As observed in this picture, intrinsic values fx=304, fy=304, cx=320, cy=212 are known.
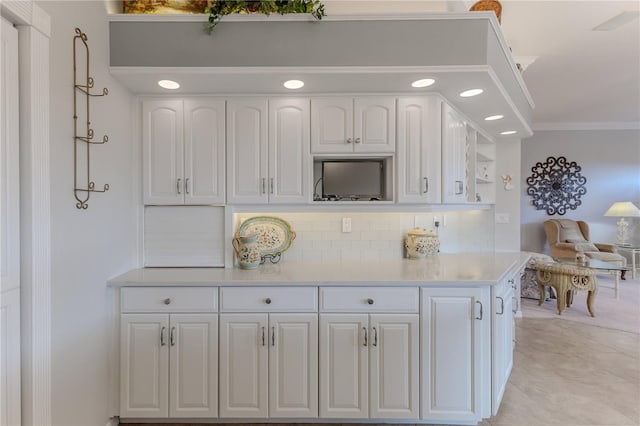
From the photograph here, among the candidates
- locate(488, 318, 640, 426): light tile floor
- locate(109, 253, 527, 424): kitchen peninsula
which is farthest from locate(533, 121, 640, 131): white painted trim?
locate(109, 253, 527, 424): kitchen peninsula

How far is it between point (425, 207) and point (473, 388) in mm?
1180

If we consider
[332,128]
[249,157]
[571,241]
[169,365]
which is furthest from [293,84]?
[571,241]

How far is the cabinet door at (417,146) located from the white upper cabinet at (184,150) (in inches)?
50.3

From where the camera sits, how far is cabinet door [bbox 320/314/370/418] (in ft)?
5.97

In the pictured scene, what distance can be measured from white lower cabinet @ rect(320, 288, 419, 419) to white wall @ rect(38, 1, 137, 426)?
1289mm

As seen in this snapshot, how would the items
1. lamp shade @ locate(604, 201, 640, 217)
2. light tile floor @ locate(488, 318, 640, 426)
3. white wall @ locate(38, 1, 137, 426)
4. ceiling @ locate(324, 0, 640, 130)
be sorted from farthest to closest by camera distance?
lamp shade @ locate(604, 201, 640, 217), ceiling @ locate(324, 0, 640, 130), light tile floor @ locate(488, 318, 640, 426), white wall @ locate(38, 1, 137, 426)

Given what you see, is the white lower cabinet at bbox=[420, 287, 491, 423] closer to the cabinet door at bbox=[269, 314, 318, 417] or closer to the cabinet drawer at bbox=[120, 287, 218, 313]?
the cabinet door at bbox=[269, 314, 318, 417]

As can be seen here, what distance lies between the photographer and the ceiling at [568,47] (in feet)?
7.80

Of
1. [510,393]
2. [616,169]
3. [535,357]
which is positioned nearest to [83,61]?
[510,393]

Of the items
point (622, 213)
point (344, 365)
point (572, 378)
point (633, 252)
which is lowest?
point (572, 378)

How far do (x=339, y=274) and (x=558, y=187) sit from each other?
604 centimetres

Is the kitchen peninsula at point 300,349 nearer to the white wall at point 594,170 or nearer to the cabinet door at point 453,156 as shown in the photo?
the cabinet door at point 453,156

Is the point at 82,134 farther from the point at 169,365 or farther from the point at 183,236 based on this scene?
the point at 169,365

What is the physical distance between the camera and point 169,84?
1.96 meters
